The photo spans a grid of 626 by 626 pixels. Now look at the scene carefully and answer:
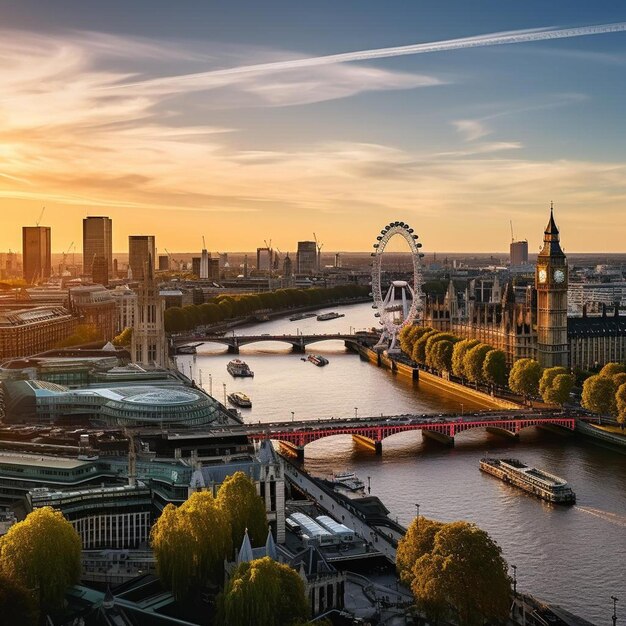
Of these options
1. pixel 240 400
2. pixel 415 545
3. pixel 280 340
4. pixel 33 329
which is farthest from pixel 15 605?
pixel 280 340

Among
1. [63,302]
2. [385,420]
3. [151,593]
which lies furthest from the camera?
[63,302]

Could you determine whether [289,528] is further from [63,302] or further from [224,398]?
[63,302]

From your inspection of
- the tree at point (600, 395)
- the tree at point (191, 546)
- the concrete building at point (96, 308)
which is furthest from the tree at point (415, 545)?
the concrete building at point (96, 308)

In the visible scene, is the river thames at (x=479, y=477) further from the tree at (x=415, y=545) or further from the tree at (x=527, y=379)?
the tree at (x=415, y=545)

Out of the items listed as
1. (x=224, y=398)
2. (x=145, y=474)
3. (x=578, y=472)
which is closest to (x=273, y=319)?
(x=224, y=398)

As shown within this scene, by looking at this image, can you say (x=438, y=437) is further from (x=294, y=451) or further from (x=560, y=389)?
(x=560, y=389)

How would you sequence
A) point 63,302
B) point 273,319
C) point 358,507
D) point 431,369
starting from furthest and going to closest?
point 273,319, point 63,302, point 431,369, point 358,507
